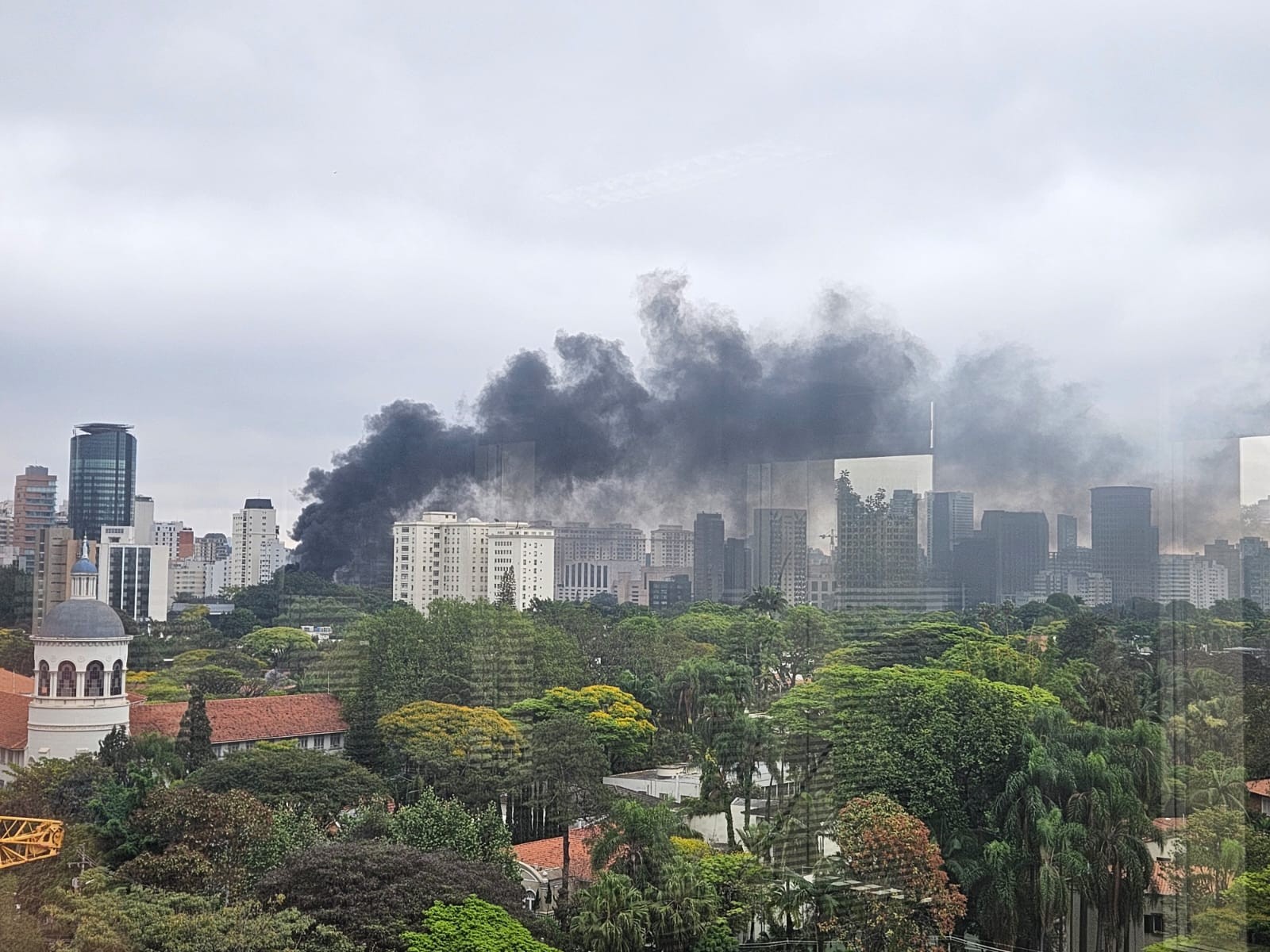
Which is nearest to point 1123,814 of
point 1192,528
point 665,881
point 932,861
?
point 932,861

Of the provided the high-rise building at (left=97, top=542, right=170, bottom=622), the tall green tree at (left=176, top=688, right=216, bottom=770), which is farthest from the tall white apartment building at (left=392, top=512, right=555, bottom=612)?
the high-rise building at (left=97, top=542, right=170, bottom=622)

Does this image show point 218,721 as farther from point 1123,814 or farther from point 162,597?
point 1123,814

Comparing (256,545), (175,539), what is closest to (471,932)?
(175,539)

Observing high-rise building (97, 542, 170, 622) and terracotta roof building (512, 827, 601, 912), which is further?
terracotta roof building (512, 827, 601, 912)

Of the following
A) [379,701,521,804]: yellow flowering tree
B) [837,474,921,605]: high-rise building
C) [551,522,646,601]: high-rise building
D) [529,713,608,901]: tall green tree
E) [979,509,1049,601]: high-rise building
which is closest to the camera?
[529,713,608,901]: tall green tree

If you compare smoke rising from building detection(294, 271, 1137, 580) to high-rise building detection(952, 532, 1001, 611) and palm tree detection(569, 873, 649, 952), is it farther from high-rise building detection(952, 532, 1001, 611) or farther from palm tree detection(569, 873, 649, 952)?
palm tree detection(569, 873, 649, 952)

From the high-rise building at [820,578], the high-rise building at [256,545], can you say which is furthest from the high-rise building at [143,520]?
the high-rise building at [820,578]

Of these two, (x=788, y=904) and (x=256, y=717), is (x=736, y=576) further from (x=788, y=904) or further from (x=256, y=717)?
(x=256, y=717)
